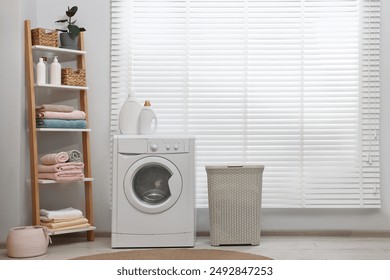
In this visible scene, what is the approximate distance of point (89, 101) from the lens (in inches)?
176

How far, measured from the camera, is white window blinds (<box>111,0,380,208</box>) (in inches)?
172

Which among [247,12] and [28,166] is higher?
[247,12]

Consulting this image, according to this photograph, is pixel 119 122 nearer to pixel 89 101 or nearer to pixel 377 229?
pixel 89 101

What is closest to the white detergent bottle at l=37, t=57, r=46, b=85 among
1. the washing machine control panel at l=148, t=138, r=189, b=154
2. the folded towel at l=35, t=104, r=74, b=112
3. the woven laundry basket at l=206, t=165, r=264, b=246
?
the folded towel at l=35, t=104, r=74, b=112

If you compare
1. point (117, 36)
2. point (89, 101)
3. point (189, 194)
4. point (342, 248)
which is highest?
point (117, 36)

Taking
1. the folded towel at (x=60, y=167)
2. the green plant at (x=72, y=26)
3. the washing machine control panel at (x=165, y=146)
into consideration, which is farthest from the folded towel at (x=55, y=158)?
the green plant at (x=72, y=26)

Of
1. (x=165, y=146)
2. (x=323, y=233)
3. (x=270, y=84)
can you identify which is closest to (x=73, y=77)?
(x=165, y=146)

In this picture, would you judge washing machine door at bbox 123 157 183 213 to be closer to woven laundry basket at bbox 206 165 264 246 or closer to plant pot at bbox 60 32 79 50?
woven laundry basket at bbox 206 165 264 246

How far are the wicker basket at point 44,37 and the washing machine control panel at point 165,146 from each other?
1096mm

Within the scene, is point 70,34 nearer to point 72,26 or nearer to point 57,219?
point 72,26

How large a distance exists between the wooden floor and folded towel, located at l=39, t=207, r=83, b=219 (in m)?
0.22

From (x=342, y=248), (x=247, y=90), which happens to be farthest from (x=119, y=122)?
(x=342, y=248)
